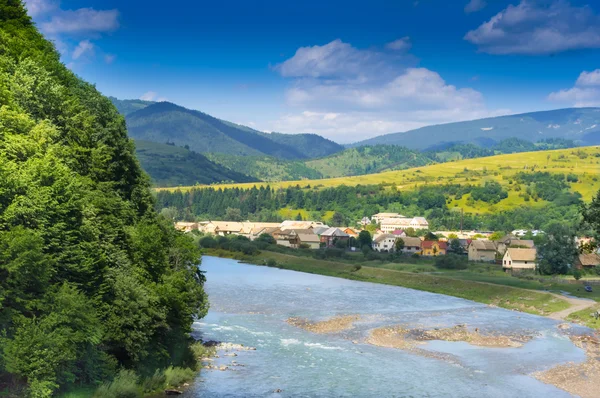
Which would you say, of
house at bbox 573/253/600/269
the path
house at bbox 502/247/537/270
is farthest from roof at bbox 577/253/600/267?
the path

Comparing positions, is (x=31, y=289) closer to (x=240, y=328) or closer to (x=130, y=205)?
(x=130, y=205)

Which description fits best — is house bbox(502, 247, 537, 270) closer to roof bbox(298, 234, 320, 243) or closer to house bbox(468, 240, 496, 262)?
house bbox(468, 240, 496, 262)

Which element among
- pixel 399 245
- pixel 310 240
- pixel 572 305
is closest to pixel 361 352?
pixel 572 305

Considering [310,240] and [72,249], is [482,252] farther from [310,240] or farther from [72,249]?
[72,249]

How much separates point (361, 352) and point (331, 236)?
134077mm

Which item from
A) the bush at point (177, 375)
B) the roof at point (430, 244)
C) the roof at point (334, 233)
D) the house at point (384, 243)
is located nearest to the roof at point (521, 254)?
the roof at point (430, 244)

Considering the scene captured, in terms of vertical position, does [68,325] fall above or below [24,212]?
below

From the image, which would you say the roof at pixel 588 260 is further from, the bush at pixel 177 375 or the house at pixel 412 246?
the bush at pixel 177 375

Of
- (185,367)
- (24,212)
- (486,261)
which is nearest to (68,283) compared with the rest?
(24,212)

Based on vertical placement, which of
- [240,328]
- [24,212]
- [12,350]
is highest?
[24,212]

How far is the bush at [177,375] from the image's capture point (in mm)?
45434

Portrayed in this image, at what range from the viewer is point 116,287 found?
41.8 m

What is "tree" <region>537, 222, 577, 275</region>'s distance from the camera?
11788cm

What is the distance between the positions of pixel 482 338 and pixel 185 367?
33017 mm
